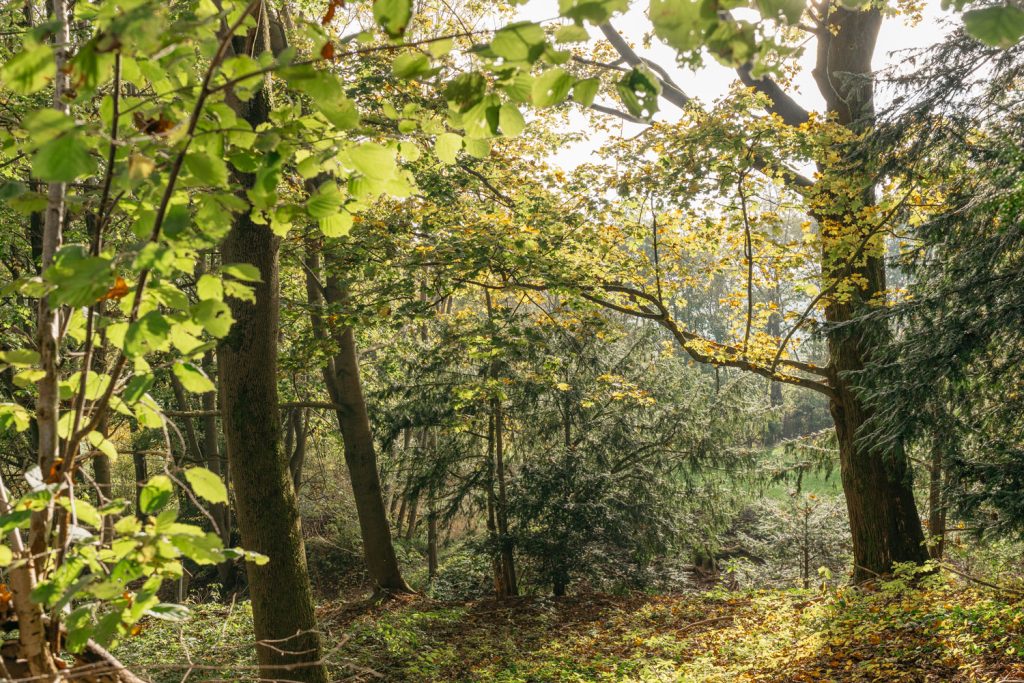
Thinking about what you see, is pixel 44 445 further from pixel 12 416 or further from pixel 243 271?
pixel 243 271

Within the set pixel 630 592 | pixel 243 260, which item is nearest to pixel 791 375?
pixel 630 592

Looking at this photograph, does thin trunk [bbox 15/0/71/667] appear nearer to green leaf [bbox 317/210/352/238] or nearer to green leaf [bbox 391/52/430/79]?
green leaf [bbox 317/210/352/238]

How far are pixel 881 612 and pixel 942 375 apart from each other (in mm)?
2199

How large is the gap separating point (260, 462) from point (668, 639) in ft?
17.0

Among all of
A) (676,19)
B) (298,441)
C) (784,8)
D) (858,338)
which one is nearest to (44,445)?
(676,19)

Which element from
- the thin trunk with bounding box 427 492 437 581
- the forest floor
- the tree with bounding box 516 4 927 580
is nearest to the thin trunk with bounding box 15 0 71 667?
the forest floor

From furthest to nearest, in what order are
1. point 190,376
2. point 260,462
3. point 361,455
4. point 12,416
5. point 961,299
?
1. point 361,455
2. point 961,299
3. point 260,462
4. point 12,416
5. point 190,376

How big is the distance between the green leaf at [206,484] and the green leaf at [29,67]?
2.51 feet

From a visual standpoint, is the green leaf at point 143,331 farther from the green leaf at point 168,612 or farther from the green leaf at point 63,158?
the green leaf at point 168,612

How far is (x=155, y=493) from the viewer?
146 centimetres

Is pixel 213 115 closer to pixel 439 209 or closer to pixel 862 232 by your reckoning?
pixel 439 209

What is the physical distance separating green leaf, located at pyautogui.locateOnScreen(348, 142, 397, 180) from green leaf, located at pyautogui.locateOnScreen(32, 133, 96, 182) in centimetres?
47

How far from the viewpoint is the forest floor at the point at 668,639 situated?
4.92 metres

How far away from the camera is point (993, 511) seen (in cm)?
652
